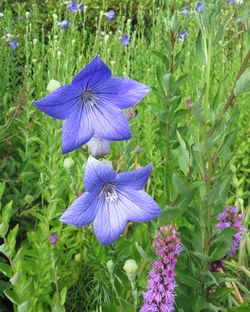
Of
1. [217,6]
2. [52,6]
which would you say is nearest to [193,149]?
[217,6]

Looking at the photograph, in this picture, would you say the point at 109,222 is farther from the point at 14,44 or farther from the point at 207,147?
the point at 14,44

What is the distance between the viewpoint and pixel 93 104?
1214 millimetres

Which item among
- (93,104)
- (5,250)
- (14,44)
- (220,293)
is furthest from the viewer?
(14,44)

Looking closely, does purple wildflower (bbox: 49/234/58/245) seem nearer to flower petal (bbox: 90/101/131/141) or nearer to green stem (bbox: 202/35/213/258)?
green stem (bbox: 202/35/213/258)

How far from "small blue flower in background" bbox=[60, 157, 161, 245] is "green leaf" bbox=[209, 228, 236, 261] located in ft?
1.14

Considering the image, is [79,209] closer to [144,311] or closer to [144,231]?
[144,311]

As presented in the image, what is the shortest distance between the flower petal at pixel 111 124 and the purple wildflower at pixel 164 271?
318mm

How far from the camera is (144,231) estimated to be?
5.68 ft

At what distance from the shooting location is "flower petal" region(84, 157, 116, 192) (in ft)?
3.61

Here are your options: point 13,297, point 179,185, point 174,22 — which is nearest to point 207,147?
point 179,185

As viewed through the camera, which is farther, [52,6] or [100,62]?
[52,6]

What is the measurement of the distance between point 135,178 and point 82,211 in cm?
15

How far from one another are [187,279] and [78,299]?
104 centimetres

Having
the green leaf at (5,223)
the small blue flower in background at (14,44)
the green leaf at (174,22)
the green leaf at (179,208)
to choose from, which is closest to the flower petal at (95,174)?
the green leaf at (179,208)
